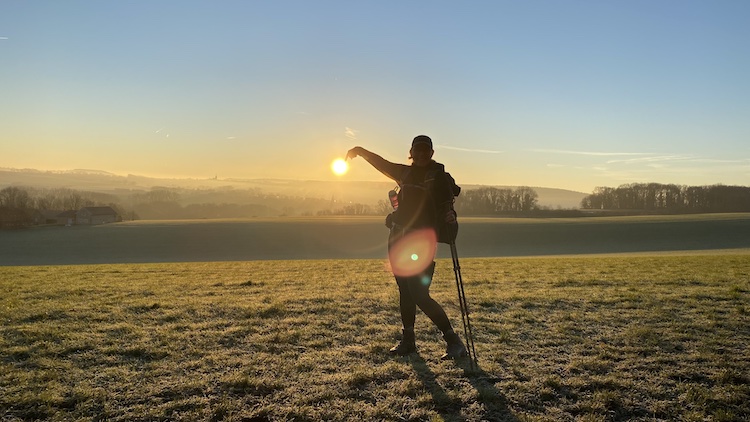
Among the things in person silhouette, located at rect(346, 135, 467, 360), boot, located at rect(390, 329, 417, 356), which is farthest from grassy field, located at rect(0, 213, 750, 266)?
person silhouette, located at rect(346, 135, 467, 360)

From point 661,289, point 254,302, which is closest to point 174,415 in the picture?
point 254,302

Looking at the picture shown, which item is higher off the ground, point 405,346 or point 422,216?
point 422,216

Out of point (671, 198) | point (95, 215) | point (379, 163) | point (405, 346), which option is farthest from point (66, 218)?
point (671, 198)

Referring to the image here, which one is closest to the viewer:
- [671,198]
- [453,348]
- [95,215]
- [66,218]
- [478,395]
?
[478,395]

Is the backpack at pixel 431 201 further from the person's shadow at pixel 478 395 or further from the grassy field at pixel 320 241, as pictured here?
the grassy field at pixel 320 241

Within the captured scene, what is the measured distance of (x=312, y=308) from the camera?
810 cm

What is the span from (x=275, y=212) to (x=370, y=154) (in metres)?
142

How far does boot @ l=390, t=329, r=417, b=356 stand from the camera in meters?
5.64

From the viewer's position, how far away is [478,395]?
4.37m

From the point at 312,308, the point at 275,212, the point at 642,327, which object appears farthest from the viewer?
the point at 275,212

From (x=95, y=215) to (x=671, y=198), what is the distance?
11664cm

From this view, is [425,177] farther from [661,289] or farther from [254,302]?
[661,289]

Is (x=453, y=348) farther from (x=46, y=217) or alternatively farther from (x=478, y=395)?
(x=46, y=217)

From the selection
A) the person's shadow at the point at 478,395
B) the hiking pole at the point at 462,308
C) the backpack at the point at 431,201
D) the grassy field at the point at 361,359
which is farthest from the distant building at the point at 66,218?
the person's shadow at the point at 478,395
